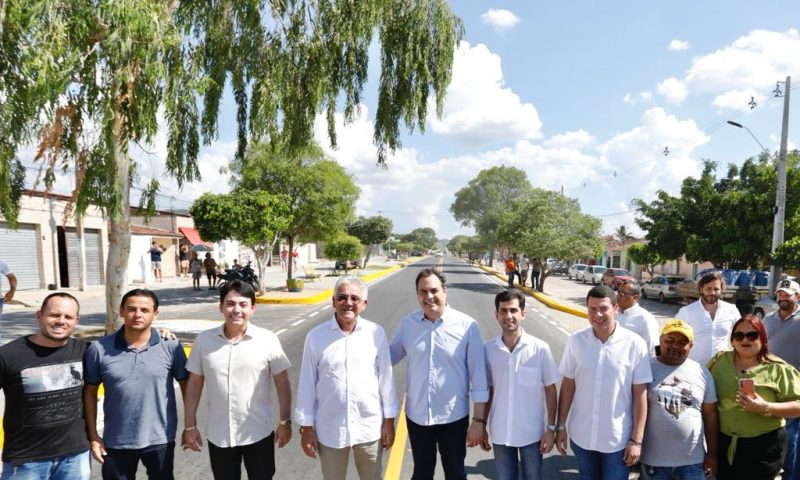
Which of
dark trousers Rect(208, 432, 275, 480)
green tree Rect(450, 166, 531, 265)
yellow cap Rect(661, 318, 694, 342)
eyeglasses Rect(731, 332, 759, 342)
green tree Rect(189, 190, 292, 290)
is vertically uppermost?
green tree Rect(450, 166, 531, 265)

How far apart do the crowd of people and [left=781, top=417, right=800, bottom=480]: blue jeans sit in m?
0.87

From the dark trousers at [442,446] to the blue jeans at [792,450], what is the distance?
2.51 metres

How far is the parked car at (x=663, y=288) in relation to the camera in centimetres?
1894

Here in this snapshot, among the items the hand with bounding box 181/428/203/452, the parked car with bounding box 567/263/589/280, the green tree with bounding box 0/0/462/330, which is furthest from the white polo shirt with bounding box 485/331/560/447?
the parked car with bounding box 567/263/589/280

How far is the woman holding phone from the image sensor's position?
2.64 metres

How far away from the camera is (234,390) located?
276cm

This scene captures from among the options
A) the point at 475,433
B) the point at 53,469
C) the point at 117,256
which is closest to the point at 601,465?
the point at 475,433

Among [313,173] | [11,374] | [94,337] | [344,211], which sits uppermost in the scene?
[313,173]

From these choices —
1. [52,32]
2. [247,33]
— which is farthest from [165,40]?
[247,33]

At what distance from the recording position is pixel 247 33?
7691 mm

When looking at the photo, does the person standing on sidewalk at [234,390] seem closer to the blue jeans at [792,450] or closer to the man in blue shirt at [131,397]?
the man in blue shirt at [131,397]

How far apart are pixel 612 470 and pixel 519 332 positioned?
97 cm

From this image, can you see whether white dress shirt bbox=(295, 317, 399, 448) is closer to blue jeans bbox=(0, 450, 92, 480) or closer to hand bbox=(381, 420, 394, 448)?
hand bbox=(381, 420, 394, 448)

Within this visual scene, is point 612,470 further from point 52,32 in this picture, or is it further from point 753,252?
point 753,252
